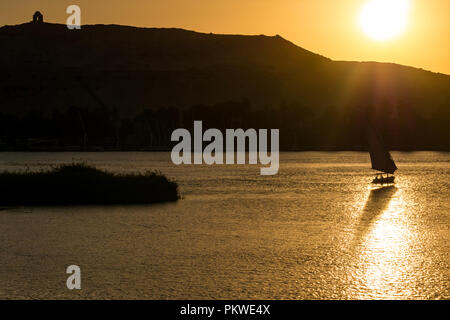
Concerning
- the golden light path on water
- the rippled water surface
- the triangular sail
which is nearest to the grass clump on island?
the rippled water surface

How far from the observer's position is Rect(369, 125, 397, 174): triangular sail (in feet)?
234

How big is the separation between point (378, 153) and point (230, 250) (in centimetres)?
4714

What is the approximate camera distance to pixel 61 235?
109ft

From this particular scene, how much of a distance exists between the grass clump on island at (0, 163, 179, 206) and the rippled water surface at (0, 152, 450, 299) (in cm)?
218

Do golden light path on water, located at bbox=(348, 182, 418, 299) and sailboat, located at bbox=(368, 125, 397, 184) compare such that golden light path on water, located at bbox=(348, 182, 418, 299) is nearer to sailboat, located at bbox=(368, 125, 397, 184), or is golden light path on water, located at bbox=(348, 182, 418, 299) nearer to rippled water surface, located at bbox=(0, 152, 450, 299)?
rippled water surface, located at bbox=(0, 152, 450, 299)

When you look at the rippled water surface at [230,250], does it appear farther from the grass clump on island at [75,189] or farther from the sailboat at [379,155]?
the sailboat at [379,155]

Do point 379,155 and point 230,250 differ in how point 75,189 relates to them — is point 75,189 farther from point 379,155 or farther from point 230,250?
point 379,155

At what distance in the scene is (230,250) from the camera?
95.7 ft

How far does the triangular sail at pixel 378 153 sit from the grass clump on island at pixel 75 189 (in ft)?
99.3

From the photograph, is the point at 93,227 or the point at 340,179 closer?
the point at 93,227

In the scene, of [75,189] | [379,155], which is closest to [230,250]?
[75,189]

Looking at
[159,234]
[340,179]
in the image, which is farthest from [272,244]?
[340,179]
